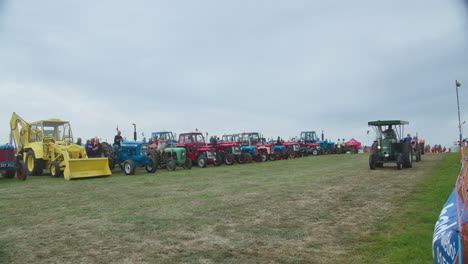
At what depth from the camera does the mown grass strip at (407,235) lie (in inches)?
143

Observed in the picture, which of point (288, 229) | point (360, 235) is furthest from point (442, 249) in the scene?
point (288, 229)

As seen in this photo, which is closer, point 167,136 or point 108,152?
point 108,152

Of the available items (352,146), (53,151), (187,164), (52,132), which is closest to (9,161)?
(53,151)

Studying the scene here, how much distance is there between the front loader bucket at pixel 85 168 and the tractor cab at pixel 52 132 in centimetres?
208

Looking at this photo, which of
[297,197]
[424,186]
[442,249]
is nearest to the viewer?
[442,249]

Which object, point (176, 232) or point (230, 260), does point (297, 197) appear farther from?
point (230, 260)

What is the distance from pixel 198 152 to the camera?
59.0 ft

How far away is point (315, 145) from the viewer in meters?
29.4

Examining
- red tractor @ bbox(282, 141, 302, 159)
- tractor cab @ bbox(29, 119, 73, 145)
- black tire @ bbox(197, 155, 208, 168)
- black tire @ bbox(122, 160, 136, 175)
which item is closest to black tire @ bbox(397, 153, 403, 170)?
black tire @ bbox(197, 155, 208, 168)

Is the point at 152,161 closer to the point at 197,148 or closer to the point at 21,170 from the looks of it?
the point at 197,148

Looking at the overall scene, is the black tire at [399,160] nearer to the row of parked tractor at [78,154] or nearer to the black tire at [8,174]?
the row of parked tractor at [78,154]

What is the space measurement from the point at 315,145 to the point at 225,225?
1001 inches

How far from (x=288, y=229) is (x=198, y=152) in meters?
13.4

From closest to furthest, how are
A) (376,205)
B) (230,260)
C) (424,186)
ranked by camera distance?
(230,260) → (376,205) → (424,186)
